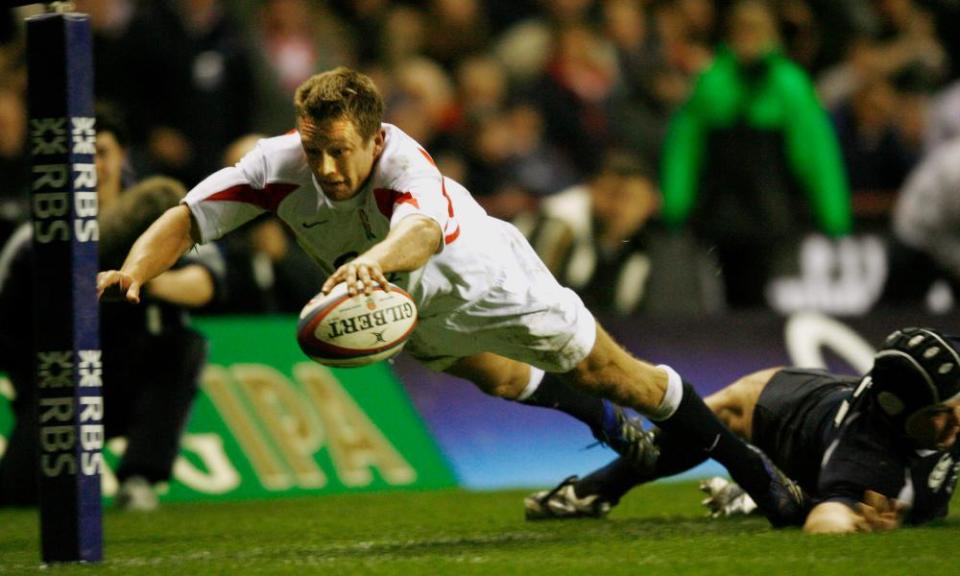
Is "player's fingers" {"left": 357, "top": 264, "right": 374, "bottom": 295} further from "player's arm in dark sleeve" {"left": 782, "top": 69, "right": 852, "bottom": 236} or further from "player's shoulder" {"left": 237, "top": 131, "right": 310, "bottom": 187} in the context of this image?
"player's arm in dark sleeve" {"left": 782, "top": 69, "right": 852, "bottom": 236}

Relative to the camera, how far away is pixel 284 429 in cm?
927

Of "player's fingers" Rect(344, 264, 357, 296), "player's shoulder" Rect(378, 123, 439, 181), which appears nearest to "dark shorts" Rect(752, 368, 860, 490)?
"player's shoulder" Rect(378, 123, 439, 181)

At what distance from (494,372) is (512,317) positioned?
606 mm

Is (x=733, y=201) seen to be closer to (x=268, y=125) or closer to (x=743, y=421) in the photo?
(x=268, y=125)

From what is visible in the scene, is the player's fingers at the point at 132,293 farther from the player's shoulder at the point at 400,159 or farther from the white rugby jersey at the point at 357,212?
the player's shoulder at the point at 400,159

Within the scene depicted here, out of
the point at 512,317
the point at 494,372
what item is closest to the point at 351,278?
the point at 512,317

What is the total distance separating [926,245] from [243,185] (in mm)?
6133

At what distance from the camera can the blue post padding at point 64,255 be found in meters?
5.39

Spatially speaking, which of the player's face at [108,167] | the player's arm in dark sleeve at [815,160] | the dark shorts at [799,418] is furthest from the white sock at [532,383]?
the player's arm in dark sleeve at [815,160]

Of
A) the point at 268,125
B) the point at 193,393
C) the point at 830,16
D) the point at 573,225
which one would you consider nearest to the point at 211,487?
the point at 193,393

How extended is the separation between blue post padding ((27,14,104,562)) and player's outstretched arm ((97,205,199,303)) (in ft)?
0.86

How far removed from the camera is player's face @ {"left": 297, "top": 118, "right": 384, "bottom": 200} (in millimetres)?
5812

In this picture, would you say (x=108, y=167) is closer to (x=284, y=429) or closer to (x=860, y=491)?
(x=284, y=429)

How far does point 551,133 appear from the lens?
13.0m
